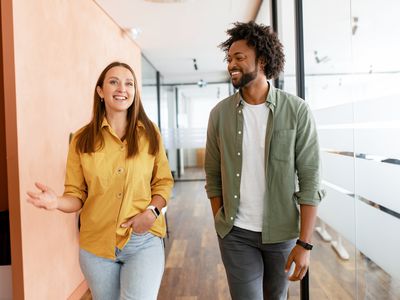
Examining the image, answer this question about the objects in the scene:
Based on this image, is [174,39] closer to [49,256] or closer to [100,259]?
[49,256]

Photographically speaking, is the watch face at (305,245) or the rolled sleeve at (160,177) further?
the rolled sleeve at (160,177)

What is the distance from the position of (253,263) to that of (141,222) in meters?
0.52

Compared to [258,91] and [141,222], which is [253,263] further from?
[258,91]

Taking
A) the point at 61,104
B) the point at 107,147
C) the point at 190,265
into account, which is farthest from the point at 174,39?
the point at 107,147

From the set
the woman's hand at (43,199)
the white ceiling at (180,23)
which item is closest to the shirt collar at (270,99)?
the woman's hand at (43,199)

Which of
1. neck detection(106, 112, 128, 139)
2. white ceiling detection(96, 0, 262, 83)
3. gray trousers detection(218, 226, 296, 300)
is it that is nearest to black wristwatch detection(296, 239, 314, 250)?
gray trousers detection(218, 226, 296, 300)

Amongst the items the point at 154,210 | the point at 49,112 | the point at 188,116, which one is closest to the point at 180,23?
the point at 49,112

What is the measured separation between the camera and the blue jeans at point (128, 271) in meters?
1.34

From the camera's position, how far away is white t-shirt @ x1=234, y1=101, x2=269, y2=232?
1.46 m

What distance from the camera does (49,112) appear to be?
97.3 inches

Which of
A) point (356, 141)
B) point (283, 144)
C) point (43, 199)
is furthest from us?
point (356, 141)

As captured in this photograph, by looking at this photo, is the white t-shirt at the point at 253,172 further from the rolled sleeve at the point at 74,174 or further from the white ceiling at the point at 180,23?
the white ceiling at the point at 180,23

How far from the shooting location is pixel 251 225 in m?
1.46

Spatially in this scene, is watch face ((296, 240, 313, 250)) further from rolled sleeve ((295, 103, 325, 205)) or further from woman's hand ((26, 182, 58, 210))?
woman's hand ((26, 182, 58, 210))
